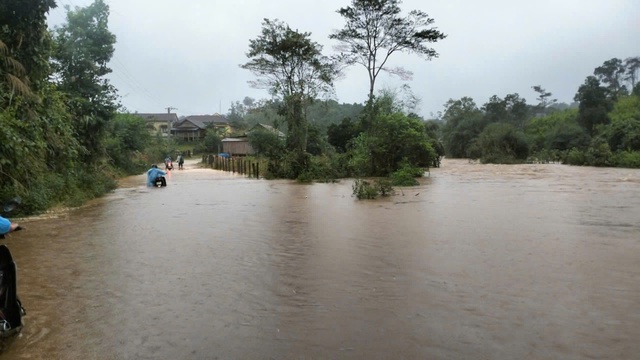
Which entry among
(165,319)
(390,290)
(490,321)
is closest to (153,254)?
(165,319)

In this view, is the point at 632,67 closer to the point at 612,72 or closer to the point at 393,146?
the point at 612,72

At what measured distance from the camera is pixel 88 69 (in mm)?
22453

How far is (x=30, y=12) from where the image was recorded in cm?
1145

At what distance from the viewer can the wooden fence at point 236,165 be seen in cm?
3311

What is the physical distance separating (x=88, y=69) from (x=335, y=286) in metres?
20.4

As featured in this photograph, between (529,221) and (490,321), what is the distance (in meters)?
7.09

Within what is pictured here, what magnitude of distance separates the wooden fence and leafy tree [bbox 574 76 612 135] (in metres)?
31.9

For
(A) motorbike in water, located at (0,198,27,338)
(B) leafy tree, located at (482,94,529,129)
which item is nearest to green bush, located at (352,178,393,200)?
(A) motorbike in water, located at (0,198,27,338)

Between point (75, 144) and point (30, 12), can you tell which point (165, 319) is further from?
point (75, 144)

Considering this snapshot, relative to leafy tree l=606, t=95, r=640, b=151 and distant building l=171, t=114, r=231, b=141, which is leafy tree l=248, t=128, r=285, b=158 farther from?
distant building l=171, t=114, r=231, b=141

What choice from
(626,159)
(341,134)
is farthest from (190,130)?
(626,159)

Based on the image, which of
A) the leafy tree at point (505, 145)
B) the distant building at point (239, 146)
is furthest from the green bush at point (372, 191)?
the distant building at point (239, 146)

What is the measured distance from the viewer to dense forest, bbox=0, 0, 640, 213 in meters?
11.6

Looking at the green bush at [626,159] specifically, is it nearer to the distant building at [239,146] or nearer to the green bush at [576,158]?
the green bush at [576,158]
